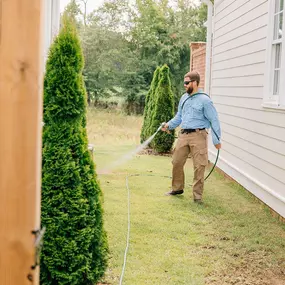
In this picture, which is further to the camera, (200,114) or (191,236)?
(200,114)

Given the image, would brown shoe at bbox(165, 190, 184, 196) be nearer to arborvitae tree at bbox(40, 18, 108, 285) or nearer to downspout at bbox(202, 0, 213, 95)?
arborvitae tree at bbox(40, 18, 108, 285)

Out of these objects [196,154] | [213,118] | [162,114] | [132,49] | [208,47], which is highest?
[132,49]

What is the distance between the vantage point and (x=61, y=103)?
11.3 ft

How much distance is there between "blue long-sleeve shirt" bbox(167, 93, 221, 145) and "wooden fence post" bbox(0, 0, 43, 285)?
5.96 meters

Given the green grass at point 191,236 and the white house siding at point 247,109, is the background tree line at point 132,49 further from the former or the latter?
the green grass at point 191,236

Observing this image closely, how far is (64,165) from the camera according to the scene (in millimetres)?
3453

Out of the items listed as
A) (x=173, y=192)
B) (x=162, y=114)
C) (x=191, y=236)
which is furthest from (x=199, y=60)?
(x=191, y=236)

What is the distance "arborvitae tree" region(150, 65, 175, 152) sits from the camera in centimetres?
1344

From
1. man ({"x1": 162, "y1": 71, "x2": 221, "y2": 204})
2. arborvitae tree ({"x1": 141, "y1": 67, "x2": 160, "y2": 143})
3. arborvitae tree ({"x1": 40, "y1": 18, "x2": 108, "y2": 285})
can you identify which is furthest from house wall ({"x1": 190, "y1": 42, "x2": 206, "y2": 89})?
arborvitae tree ({"x1": 40, "y1": 18, "x2": 108, "y2": 285})

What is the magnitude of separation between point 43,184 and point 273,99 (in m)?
4.62

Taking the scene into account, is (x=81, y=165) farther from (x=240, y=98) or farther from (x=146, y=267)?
(x=240, y=98)

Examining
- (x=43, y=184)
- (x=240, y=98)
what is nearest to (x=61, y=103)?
(x=43, y=184)

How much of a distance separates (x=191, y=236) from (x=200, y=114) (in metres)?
2.24

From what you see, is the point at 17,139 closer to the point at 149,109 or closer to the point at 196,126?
the point at 196,126
